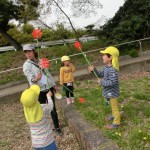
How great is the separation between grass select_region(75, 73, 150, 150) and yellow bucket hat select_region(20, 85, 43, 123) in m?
1.19

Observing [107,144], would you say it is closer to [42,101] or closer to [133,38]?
[42,101]

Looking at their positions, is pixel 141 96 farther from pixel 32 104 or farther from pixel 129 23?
pixel 129 23

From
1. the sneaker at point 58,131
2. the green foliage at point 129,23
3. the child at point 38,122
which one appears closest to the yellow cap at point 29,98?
the child at point 38,122

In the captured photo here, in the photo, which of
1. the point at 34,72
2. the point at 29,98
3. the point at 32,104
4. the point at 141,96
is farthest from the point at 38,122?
the point at 141,96

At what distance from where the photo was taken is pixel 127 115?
217 inches

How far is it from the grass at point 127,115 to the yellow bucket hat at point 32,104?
46.7 inches

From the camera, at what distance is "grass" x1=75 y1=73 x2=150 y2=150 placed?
4441 mm

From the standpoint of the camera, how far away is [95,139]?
462 centimetres

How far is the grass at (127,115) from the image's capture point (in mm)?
4441

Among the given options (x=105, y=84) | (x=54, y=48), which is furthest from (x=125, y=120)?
(x=54, y=48)

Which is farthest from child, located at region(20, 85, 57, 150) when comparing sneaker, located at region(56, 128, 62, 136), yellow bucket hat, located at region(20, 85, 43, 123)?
sneaker, located at region(56, 128, 62, 136)

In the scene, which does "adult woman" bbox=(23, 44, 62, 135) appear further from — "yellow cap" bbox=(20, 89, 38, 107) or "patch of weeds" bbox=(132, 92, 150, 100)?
"patch of weeds" bbox=(132, 92, 150, 100)

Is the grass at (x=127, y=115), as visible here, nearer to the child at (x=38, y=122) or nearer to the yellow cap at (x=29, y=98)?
the child at (x=38, y=122)

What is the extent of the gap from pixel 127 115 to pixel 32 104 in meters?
2.12
